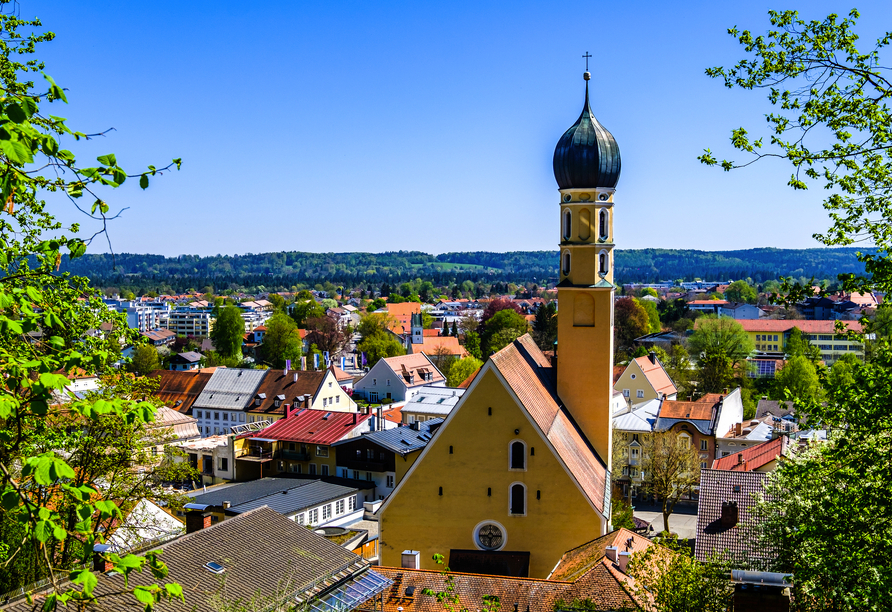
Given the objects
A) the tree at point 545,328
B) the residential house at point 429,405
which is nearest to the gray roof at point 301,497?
the residential house at point 429,405

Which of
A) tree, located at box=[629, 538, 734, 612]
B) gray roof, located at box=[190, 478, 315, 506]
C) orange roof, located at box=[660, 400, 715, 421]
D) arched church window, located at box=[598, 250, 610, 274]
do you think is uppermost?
arched church window, located at box=[598, 250, 610, 274]

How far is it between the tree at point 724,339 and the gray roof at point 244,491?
52.1 m

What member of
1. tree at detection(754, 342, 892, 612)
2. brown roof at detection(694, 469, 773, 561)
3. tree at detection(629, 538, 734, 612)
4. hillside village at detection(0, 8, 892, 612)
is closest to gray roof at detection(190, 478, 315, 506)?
hillside village at detection(0, 8, 892, 612)

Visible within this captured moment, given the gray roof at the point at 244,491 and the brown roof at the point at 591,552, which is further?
the gray roof at the point at 244,491

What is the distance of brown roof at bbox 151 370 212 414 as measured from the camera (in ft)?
206

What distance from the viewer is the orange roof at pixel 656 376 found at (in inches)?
2349

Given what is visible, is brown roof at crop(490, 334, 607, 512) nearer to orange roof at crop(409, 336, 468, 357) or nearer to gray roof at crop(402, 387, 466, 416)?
gray roof at crop(402, 387, 466, 416)

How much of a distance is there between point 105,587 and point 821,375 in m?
10.7

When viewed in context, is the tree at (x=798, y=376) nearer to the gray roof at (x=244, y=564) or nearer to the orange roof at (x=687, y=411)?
the orange roof at (x=687, y=411)

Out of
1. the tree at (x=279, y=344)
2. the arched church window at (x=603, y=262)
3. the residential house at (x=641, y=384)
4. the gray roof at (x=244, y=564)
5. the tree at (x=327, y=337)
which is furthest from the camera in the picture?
the tree at (x=327, y=337)

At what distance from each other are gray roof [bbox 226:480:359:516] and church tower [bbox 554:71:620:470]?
45.7ft

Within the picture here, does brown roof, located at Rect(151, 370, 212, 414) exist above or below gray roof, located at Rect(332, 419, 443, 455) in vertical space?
below

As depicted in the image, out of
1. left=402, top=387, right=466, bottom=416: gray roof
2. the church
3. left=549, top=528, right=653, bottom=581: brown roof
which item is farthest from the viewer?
left=402, top=387, right=466, bottom=416: gray roof

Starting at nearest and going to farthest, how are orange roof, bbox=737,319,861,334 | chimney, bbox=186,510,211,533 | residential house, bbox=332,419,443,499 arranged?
1. chimney, bbox=186,510,211,533
2. residential house, bbox=332,419,443,499
3. orange roof, bbox=737,319,861,334
